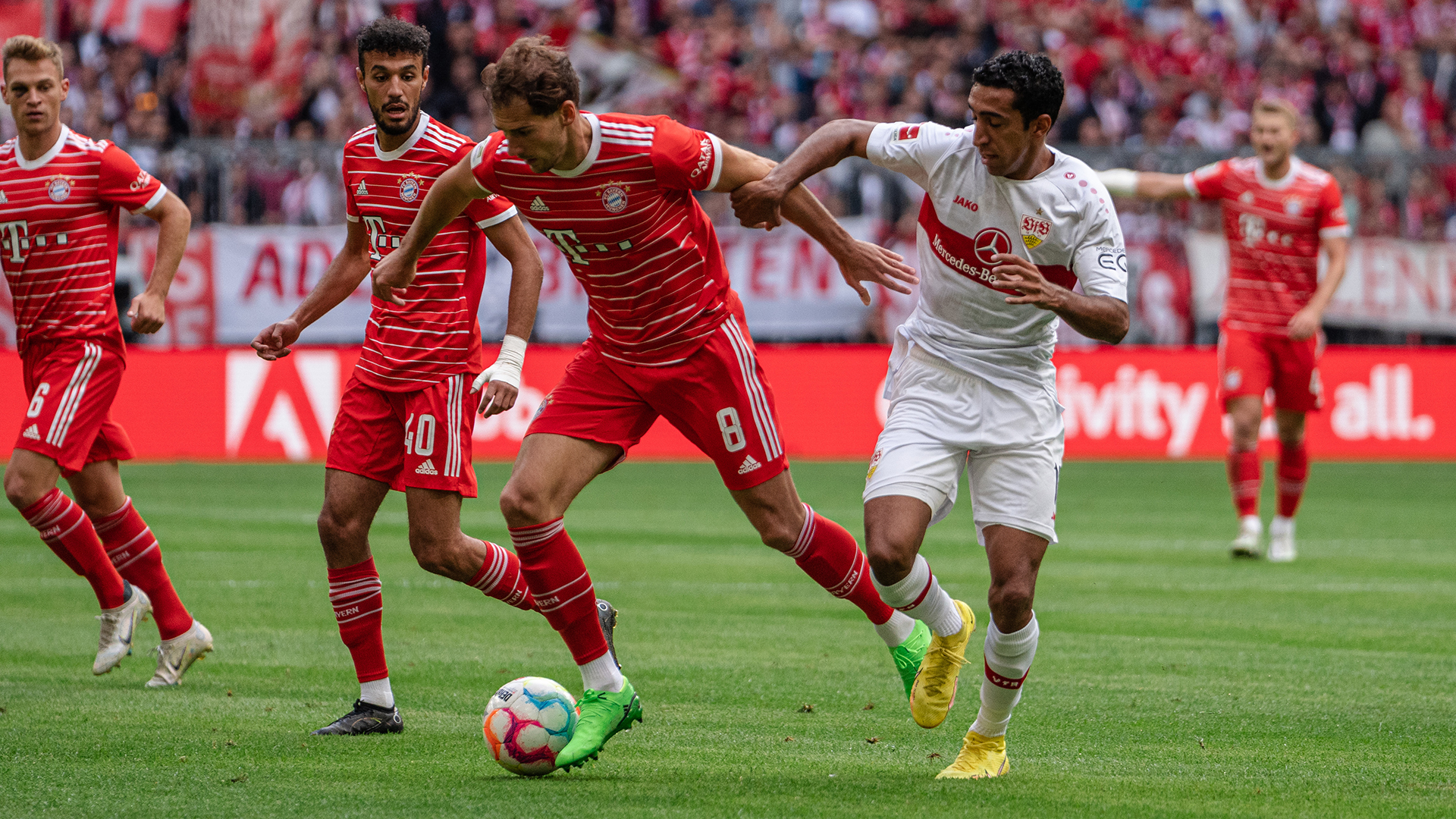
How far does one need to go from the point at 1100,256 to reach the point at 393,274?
2227 mm

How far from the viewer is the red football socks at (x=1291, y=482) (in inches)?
458

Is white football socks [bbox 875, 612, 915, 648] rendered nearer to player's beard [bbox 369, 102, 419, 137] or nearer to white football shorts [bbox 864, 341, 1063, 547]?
white football shorts [bbox 864, 341, 1063, 547]

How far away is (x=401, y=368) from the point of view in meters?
6.22

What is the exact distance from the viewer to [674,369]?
19.2ft

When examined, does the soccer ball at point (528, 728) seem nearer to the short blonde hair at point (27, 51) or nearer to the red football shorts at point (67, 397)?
the red football shorts at point (67, 397)

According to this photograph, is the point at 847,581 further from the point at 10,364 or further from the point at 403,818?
the point at 10,364

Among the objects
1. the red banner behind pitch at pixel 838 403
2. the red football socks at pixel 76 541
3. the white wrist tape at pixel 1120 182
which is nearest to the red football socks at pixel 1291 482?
the white wrist tape at pixel 1120 182

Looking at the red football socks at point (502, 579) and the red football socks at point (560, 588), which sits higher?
the red football socks at point (560, 588)

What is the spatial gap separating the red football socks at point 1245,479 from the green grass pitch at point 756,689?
0.42 m

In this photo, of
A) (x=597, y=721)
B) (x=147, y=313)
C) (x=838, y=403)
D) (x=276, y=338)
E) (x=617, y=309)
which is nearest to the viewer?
(x=597, y=721)

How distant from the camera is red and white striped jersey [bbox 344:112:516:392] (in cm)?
620

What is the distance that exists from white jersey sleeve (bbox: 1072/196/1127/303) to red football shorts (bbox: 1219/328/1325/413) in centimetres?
652

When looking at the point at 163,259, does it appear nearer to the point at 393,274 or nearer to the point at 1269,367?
the point at 393,274

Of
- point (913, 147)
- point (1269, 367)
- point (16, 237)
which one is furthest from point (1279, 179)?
point (16, 237)
